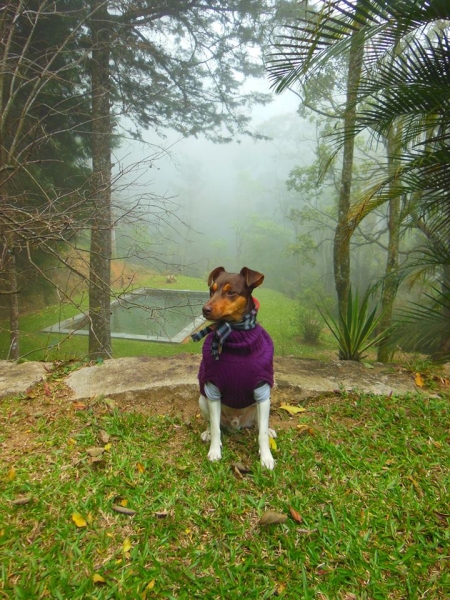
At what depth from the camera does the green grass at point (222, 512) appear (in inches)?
49.3

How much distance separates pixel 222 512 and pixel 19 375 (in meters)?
2.18

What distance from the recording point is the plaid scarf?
5.71ft

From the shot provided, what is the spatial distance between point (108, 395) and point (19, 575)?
1.41 metres

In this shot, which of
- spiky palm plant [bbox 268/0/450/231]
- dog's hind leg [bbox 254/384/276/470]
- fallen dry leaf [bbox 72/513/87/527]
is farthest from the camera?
spiky palm plant [bbox 268/0/450/231]

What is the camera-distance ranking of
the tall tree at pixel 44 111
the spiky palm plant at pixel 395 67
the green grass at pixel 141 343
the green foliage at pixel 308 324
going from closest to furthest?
the spiky palm plant at pixel 395 67 → the tall tree at pixel 44 111 → the green grass at pixel 141 343 → the green foliage at pixel 308 324

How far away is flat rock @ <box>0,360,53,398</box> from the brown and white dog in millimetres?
1677

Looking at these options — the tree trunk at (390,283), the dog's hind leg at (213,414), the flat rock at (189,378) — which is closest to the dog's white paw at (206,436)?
the dog's hind leg at (213,414)

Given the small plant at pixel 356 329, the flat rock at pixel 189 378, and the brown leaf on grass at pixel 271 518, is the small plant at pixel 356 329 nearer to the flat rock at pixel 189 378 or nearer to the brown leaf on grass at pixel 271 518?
the flat rock at pixel 189 378

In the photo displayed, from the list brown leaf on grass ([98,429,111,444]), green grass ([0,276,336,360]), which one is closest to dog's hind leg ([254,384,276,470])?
brown leaf on grass ([98,429,111,444])

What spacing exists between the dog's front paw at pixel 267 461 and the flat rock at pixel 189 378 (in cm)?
89

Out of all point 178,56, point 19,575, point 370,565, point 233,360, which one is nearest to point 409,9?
point 233,360

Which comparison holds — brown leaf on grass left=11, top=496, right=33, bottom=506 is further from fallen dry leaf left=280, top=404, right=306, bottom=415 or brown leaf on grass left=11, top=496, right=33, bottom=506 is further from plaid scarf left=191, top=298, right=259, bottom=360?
fallen dry leaf left=280, top=404, right=306, bottom=415

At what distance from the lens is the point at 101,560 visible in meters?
1.33

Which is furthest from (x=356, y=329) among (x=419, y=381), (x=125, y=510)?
(x=125, y=510)
